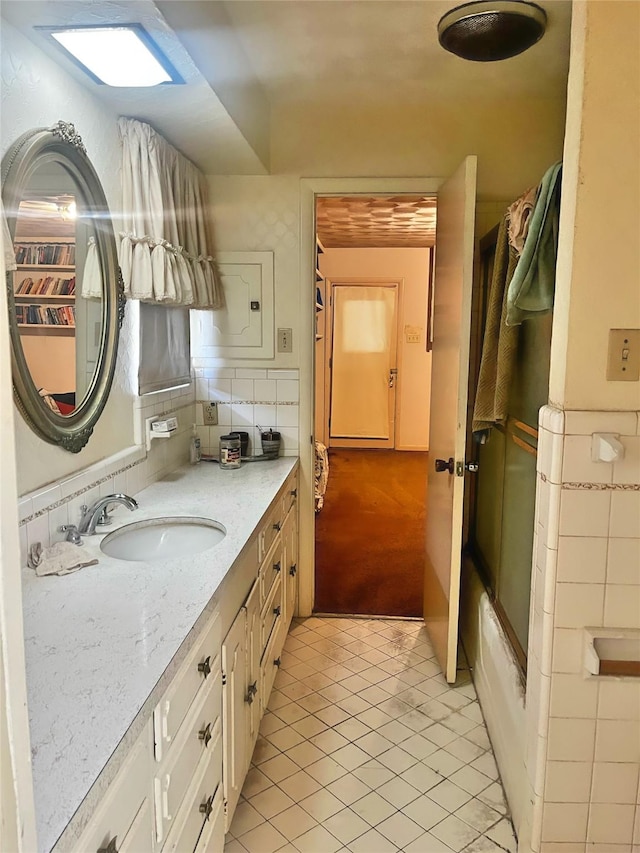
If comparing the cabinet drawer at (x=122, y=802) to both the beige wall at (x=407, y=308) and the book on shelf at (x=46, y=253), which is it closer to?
the book on shelf at (x=46, y=253)

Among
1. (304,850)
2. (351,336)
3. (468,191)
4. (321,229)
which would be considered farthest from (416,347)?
(304,850)

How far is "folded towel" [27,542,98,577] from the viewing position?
152cm

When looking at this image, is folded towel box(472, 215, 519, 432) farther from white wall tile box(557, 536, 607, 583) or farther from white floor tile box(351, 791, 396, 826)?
white floor tile box(351, 791, 396, 826)

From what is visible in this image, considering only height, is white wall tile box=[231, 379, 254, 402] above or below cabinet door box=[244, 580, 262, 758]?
above

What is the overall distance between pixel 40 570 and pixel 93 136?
1.30m

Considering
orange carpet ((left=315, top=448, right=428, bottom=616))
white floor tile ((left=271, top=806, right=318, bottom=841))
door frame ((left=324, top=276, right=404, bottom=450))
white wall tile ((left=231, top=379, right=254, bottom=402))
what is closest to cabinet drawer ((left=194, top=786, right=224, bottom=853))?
white floor tile ((left=271, top=806, right=318, bottom=841))

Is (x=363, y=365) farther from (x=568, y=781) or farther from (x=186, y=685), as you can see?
(x=186, y=685)

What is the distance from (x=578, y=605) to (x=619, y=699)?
26 cm

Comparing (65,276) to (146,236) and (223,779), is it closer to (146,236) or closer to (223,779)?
(146,236)

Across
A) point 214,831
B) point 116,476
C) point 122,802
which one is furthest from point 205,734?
point 116,476

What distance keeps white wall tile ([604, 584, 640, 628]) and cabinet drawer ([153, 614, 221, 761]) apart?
948 millimetres

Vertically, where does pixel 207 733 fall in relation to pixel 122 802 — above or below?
below

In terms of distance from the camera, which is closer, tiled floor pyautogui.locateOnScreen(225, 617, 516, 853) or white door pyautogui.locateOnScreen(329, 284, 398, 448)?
tiled floor pyautogui.locateOnScreen(225, 617, 516, 853)

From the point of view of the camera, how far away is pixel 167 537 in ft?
6.57
